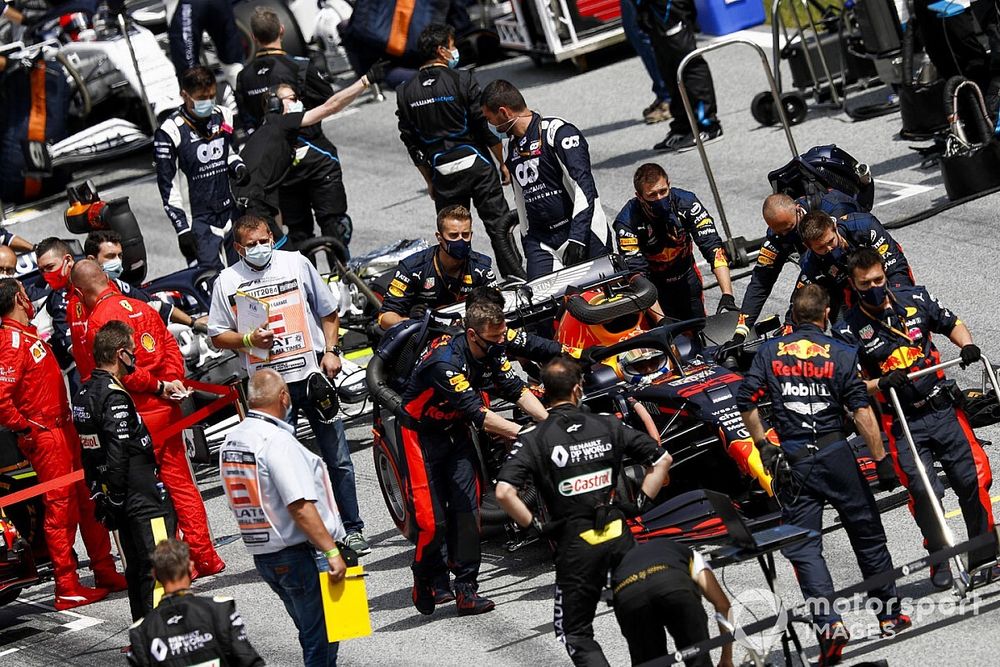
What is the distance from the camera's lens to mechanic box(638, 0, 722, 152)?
16531mm

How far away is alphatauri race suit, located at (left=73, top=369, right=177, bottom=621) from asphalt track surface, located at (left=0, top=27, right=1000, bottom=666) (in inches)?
19.8

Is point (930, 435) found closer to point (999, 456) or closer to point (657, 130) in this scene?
point (999, 456)

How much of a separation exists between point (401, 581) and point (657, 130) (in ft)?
29.6

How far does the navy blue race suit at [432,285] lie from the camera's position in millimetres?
10625

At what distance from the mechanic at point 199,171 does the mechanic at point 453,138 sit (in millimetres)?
1565

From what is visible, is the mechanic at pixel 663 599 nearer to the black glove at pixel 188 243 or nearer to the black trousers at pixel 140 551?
the black trousers at pixel 140 551

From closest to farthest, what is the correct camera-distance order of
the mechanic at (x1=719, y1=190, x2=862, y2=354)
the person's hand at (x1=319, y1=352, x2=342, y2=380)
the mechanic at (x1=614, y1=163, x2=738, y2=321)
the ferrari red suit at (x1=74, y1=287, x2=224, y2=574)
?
the mechanic at (x1=719, y1=190, x2=862, y2=354) < the person's hand at (x1=319, y1=352, x2=342, y2=380) < the ferrari red suit at (x1=74, y1=287, x2=224, y2=574) < the mechanic at (x1=614, y1=163, x2=738, y2=321)

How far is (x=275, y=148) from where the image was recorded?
13.9 meters

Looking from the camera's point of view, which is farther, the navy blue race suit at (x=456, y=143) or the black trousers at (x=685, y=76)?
the black trousers at (x=685, y=76)

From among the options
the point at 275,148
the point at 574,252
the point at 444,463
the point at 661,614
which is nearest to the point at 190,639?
the point at 661,614

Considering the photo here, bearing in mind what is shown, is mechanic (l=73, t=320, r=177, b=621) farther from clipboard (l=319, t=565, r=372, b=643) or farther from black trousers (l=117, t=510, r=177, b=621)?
clipboard (l=319, t=565, r=372, b=643)

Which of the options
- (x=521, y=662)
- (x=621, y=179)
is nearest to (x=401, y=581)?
(x=521, y=662)

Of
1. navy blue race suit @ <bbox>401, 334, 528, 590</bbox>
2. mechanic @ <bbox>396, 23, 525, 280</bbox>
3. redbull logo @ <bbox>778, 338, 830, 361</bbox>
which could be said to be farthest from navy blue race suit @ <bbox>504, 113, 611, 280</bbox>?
redbull logo @ <bbox>778, 338, 830, 361</bbox>

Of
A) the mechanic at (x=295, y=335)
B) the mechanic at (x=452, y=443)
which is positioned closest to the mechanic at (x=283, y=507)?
the mechanic at (x=452, y=443)
